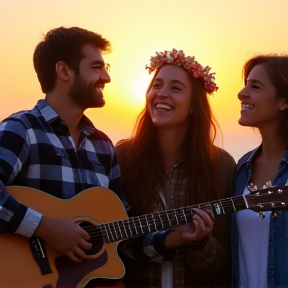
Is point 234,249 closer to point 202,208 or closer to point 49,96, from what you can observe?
point 202,208

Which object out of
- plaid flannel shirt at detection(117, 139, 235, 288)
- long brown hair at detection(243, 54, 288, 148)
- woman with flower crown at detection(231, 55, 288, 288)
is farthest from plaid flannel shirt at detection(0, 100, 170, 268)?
long brown hair at detection(243, 54, 288, 148)

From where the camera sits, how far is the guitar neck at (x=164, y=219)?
314 centimetres

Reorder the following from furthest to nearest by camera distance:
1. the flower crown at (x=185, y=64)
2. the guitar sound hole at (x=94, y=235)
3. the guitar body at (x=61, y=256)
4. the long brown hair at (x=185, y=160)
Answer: the flower crown at (x=185, y=64) → the long brown hair at (x=185, y=160) → the guitar sound hole at (x=94, y=235) → the guitar body at (x=61, y=256)

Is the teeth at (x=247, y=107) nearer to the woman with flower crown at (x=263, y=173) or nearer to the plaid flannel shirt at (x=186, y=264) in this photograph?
the woman with flower crown at (x=263, y=173)

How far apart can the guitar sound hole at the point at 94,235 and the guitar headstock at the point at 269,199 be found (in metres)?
0.83

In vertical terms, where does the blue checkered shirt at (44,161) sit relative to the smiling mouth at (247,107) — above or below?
below

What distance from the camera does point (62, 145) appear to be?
316 cm

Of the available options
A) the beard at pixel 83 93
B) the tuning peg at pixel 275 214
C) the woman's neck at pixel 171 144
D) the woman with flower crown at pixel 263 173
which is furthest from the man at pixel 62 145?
the tuning peg at pixel 275 214

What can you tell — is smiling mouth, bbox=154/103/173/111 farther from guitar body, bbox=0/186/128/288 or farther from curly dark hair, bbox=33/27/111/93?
guitar body, bbox=0/186/128/288

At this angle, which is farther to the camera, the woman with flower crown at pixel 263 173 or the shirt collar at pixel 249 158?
the shirt collar at pixel 249 158

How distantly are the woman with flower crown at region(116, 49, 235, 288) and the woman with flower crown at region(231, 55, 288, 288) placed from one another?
0.47ft

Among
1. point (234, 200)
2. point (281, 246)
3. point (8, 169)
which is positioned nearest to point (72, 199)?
point (8, 169)

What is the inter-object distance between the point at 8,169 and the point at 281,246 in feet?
4.90

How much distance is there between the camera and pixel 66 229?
9.59ft
